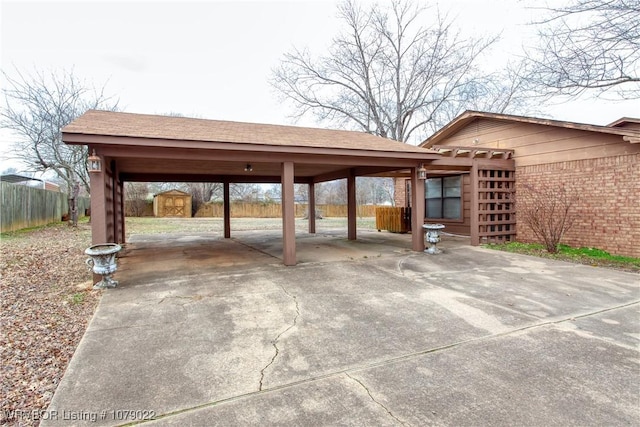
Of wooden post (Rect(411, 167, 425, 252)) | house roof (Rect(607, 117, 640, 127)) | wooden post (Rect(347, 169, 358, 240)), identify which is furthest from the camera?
wooden post (Rect(347, 169, 358, 240))

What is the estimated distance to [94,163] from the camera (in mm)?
5391

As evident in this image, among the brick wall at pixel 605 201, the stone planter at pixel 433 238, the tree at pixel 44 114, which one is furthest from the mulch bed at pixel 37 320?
the brick wall at pixel 605 201

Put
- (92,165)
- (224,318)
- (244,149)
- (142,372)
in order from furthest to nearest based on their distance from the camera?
(244,149)
(92,165)
(224,318)
(142,372)

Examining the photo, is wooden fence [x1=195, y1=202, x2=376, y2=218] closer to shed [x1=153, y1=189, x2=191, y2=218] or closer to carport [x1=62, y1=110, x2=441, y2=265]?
shed [x1=153, y1=189, x2=191, y2=218]

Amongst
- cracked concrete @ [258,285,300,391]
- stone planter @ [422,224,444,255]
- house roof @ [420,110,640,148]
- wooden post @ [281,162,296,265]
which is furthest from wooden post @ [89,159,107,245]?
house roof @ [420,110,640,148]

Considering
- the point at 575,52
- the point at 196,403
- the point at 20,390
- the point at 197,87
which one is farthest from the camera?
the point at 197,87

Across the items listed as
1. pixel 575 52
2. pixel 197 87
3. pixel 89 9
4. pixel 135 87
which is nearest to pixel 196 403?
pixel 575 52

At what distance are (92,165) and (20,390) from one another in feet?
12.7

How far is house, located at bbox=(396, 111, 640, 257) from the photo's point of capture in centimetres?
723

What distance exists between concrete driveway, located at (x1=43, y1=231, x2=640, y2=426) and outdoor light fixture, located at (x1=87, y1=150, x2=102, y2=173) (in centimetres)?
197

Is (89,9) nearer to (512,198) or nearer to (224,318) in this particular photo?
(224,318)

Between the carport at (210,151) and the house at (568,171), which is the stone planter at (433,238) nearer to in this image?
the carport at (210,151)

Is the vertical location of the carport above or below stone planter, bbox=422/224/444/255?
above

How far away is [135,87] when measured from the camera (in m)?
18.1
